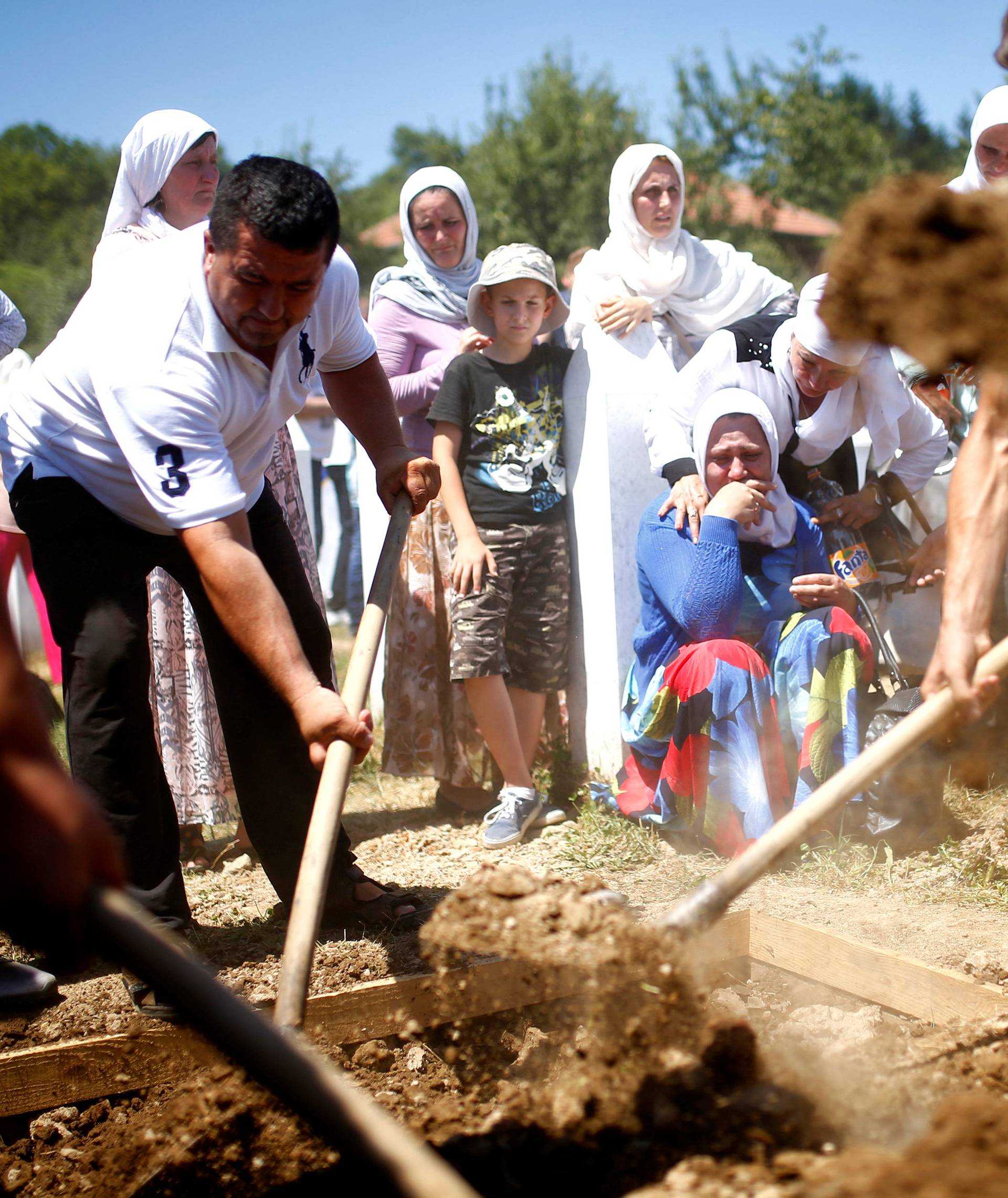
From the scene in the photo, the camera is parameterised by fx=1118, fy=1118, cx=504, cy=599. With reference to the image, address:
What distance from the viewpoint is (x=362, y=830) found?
5117mm

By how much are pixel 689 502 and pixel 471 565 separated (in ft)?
3.16

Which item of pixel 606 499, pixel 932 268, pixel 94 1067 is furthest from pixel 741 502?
pixel 94 1067

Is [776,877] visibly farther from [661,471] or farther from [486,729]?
[661,471]

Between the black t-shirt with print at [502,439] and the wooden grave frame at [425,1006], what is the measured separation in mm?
2220

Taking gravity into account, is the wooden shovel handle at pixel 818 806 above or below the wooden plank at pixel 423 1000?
above

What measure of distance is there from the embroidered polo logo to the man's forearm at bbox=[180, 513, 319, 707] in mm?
Result: 700

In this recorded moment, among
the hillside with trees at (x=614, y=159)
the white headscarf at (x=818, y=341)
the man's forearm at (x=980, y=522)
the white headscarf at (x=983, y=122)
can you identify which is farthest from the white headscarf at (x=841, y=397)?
the hillside with trees at (x=614, y=159)

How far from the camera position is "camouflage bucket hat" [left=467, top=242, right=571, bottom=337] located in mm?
4863

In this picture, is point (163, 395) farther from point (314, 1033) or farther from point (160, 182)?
point (160, 182)

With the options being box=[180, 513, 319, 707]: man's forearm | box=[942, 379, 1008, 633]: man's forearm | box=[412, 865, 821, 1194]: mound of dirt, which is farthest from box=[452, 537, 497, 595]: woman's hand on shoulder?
box=[942, 379, 1008, 633]: man's forearm

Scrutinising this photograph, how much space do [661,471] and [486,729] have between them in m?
1.33

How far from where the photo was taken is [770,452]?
432 cm

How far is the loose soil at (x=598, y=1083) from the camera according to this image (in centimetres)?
196

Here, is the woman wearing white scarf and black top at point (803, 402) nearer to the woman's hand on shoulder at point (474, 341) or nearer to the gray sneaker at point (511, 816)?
the woman's hand on shoulder at point (474, 341)
